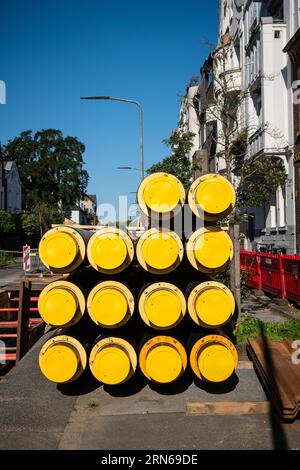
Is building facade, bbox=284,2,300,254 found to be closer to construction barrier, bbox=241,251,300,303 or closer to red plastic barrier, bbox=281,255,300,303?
construction barrier, bbox=241,251,300,303

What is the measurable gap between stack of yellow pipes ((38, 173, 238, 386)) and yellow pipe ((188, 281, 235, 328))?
0.01 meters

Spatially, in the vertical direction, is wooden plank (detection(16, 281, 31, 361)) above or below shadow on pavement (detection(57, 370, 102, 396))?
above

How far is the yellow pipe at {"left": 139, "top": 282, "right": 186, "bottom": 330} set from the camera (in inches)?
201

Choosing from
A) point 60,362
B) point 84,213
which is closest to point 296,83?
point 60,362

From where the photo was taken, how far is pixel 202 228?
17.9 ft

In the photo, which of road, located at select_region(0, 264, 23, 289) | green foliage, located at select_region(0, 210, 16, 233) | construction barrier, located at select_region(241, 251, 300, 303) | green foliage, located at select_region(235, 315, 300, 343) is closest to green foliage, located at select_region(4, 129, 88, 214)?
green foliage, located at select_region(0, 210, 16, 233)

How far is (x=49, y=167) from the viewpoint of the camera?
67125 millimetres

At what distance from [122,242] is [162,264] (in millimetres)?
567

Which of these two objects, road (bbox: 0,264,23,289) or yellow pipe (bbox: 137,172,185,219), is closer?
yellow pipe (bbox: 137,172,185,219)

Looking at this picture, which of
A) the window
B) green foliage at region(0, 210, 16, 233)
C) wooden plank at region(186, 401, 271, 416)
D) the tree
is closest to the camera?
wooden plank at region(186, 401, 271, 416)

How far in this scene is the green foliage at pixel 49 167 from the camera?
65688 millimetres

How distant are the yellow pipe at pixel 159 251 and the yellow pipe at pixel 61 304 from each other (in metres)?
0.91

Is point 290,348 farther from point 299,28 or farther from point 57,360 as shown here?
point 299,28
